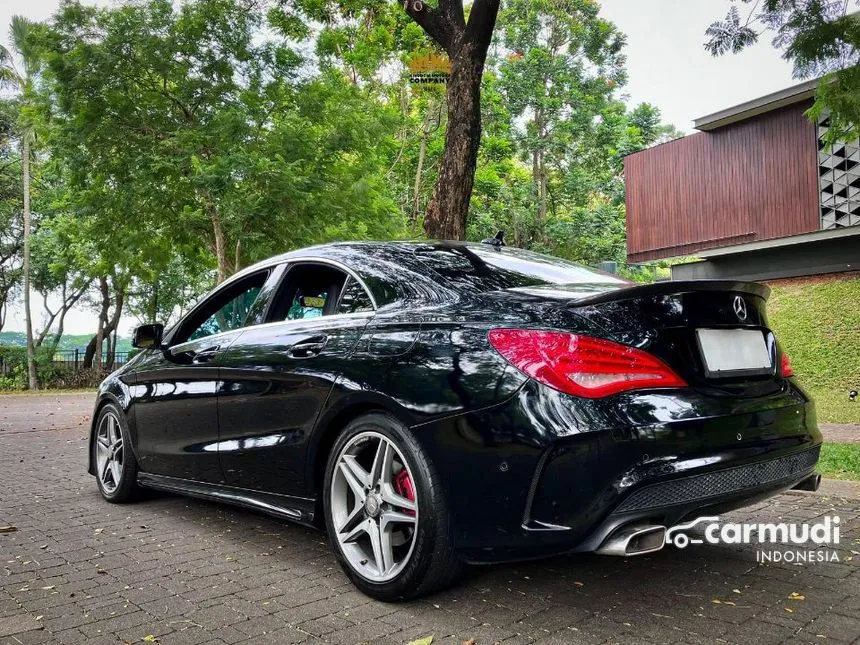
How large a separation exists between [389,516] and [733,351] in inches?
61.1

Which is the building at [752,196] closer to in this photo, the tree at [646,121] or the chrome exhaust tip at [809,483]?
the tree at [646,121]

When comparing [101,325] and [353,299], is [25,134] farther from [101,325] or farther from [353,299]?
[353,299]

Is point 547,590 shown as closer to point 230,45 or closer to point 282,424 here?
point 282,424

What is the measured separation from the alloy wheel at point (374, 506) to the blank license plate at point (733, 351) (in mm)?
1254

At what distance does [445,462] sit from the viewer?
9.36 ft

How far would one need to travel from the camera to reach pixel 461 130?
893cm

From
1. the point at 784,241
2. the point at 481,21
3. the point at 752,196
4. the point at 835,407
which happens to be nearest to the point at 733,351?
the point at 481,21

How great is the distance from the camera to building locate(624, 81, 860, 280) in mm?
20250

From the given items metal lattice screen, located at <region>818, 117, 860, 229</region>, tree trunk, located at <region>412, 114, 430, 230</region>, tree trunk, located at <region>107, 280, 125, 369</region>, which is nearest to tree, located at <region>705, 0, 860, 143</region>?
metal lattice screen, located at <region>818, 117, 860, 229</region>

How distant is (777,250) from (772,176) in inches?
84.4

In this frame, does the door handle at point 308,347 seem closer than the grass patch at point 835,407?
Yes

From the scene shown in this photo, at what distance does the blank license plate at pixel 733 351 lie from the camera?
2900 millimetres

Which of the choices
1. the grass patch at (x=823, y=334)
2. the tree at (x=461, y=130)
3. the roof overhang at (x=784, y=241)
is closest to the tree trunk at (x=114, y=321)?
the roof overhang at (x=784, y=241)

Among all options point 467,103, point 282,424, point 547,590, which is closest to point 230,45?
point 467,103
